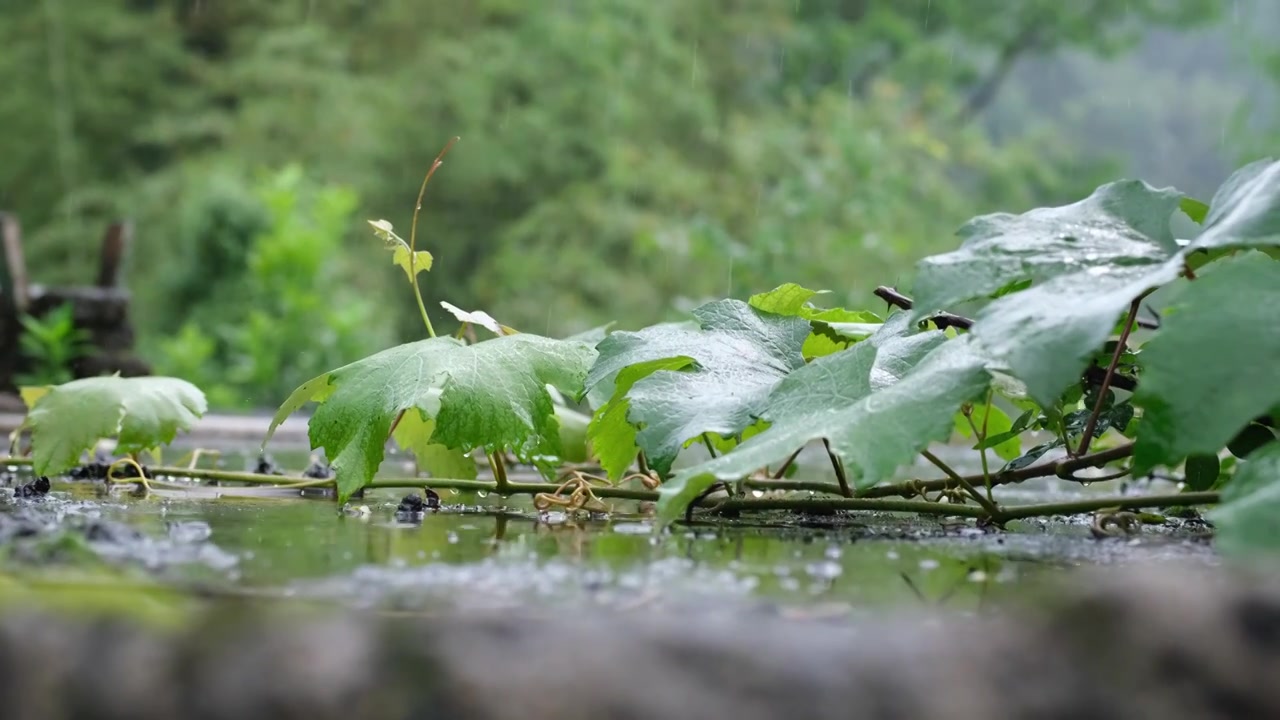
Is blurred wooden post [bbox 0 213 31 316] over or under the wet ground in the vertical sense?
over

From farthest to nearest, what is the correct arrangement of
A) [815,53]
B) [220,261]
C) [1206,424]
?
[815,53] → [220,261] → [1206,424]

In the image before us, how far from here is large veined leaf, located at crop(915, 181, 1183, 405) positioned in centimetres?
48

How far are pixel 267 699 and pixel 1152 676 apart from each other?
187mm

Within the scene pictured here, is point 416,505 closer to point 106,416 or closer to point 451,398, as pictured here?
point 451,398

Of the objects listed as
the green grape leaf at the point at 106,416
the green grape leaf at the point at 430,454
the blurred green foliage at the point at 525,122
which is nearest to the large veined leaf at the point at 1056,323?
the green grape leaf at the point at 430,454

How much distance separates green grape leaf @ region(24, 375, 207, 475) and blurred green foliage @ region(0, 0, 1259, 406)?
20.8ft

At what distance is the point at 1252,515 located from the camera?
0.41 meters

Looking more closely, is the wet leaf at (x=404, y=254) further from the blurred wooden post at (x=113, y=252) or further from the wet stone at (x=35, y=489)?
the blurred wooden post at (x=113, y=252)

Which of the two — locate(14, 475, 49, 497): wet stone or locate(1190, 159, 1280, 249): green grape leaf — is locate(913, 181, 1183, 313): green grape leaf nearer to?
locate(1190, 159, 1280, 249): green grape leaf

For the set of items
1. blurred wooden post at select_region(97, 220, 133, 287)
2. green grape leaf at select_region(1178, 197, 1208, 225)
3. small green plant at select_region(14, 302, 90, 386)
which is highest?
blurred wooden post at select_region(97, 220, 133, 287)

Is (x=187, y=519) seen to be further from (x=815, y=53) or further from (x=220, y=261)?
(x=815, y=53)

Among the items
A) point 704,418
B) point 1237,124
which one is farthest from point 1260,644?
point 1237,124

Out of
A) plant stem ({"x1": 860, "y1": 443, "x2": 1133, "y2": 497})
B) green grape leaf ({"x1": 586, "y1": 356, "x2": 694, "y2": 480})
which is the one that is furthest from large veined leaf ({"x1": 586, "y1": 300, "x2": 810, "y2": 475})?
plant stem ({"x1": 860, "y1": 443, "x2": 1133, "y2": 497})

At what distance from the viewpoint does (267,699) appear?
253 mm
